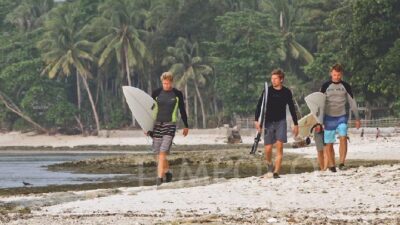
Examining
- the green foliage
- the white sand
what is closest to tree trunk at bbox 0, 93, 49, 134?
the green foliage

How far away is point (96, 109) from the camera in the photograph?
255 ft

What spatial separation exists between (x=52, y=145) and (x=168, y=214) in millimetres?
59347

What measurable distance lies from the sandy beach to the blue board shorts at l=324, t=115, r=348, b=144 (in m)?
0.62

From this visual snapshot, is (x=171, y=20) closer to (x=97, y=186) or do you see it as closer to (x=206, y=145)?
(x=206, y=145)

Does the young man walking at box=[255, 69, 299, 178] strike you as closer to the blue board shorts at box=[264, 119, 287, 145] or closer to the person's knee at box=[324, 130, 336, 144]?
the blue board shorts at box=[264, 119, 287, 145]

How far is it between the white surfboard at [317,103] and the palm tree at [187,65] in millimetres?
51427

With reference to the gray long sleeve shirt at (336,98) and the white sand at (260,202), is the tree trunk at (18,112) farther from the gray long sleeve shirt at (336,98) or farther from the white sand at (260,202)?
the white sand at (260,202)

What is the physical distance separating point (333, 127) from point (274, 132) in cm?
105

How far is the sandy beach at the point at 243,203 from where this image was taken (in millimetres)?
9234

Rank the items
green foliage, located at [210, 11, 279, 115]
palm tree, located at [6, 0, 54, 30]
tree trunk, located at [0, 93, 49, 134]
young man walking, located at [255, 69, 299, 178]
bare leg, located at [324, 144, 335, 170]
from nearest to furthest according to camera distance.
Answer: young man walking, located at [255, 69, 299, 178] → bare leg, located at [324, 144, 335, 170] → green foliage, located at [210, 11, 279, 115] → tree trunk, located at [0, 93, 49, 134] → palm tree, located at [6, 0, 54, 30]

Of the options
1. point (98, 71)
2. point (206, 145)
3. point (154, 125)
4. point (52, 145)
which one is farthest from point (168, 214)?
point (98, 71)

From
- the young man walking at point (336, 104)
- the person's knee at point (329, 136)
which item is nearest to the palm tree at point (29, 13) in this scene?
the person's knee at point (329, 136)

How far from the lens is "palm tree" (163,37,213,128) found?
216ft

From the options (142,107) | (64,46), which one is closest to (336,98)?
(142,107)
